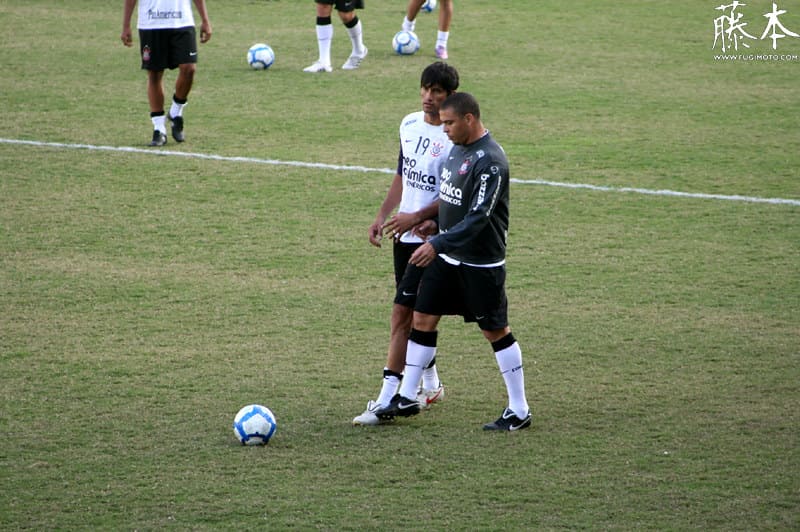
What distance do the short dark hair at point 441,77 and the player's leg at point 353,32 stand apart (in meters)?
10.4

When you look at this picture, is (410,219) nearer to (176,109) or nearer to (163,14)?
(163,14)

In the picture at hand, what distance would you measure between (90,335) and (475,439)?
3.07m

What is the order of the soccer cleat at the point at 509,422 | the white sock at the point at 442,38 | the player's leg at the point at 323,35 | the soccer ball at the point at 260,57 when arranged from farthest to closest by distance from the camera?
the white sock at the point at 442,38 < the soccer ball at the point at 260,57 < the player's leg at the point at 323,35 < the soccer cleat at the point at 509,422

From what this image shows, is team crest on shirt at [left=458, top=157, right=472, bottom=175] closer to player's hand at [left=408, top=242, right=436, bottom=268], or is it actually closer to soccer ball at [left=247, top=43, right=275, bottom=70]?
player's hand at [left=408, top=242, right=436, bottom=268]

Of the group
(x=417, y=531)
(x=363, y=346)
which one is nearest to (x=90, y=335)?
(x=363, y=346)

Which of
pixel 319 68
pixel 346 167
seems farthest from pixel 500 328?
pixel 319 68

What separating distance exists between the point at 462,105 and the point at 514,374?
150 centimetres

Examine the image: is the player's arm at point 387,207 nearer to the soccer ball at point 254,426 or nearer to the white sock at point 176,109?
the soccer ball at point 254,426

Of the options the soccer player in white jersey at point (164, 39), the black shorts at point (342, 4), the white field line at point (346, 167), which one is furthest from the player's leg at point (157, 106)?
the black shorts at point (342, 4)

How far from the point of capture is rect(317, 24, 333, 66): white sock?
1694cm

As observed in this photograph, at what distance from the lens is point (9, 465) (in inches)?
248

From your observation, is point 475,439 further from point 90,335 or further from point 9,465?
point 90,335

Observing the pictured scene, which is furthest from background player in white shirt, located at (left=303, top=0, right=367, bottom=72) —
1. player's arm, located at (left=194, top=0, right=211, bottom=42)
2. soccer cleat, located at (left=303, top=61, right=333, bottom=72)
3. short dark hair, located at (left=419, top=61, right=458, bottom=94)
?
short dark hair, located at (left=419, top=61, right=458, bottom=94)

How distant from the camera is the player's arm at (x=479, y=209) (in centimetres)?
646
